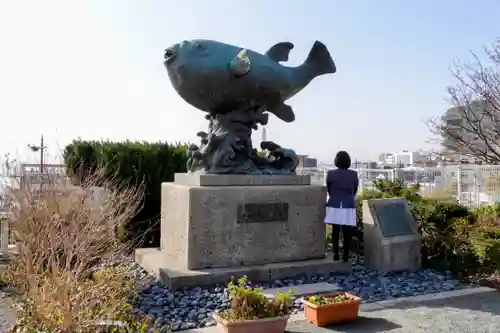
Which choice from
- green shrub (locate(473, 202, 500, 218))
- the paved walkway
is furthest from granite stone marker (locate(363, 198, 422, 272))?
green shrub (locate(473, 202, 500, 218))

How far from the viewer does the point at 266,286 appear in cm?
539

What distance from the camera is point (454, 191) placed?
11.8 meters

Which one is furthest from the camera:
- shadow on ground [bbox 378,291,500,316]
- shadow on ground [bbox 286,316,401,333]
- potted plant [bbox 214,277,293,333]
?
shadow on ground [bbox 378,291,500,316]

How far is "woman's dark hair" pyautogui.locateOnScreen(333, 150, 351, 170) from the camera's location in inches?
247

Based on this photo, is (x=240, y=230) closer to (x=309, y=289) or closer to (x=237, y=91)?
(x=309, y=289)

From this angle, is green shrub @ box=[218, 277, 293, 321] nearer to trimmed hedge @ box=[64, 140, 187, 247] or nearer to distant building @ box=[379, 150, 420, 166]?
trimmed hedge @ box=[64, 140, 187, 247]

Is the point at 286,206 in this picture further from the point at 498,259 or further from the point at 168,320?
the point at 498,259

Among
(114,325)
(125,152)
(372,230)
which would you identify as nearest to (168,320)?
(114,325)

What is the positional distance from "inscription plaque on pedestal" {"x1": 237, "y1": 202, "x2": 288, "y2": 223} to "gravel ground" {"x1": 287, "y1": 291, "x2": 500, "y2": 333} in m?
1.76

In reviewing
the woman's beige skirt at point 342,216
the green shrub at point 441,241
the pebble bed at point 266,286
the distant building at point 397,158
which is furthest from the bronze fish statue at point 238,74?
the distant building at point 397,158

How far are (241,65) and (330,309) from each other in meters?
3.11

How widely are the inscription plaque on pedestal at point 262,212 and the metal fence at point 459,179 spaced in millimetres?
5216

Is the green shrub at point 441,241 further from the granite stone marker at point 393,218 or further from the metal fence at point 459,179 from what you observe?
the metal fence at point 459,179

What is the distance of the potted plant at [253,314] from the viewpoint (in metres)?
3.73
